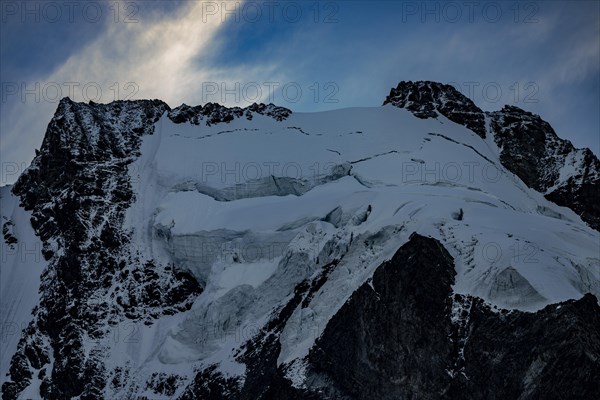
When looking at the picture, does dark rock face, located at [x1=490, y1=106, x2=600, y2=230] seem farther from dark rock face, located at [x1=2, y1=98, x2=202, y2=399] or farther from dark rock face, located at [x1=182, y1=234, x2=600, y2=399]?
dark rock face, located at [x1=2, y1=98, x2=202, y2=399]

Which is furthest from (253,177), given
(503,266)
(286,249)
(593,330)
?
(593,330)

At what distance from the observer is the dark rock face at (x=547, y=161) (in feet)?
221

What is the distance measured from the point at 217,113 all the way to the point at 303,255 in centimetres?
3054

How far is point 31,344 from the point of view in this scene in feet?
194

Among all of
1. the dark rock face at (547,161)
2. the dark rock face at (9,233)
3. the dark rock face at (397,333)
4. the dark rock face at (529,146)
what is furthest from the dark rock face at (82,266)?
the dark rock face at (547,161)

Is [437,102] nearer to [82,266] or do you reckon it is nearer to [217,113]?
[217,113]

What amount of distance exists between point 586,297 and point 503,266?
13.9 ft

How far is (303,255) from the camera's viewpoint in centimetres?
5378

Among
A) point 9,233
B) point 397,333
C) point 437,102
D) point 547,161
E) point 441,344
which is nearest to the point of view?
point 441,344

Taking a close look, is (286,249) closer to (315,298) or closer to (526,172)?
(315,298)

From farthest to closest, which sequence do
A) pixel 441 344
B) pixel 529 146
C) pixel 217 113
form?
1. pixel 217 113
2. pixel 529 146
3. pixel 441 344

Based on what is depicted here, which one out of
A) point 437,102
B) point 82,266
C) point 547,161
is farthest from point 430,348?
point 437,102

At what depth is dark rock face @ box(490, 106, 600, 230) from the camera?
221 feet

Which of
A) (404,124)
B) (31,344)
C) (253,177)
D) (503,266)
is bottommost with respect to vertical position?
(31,344)
